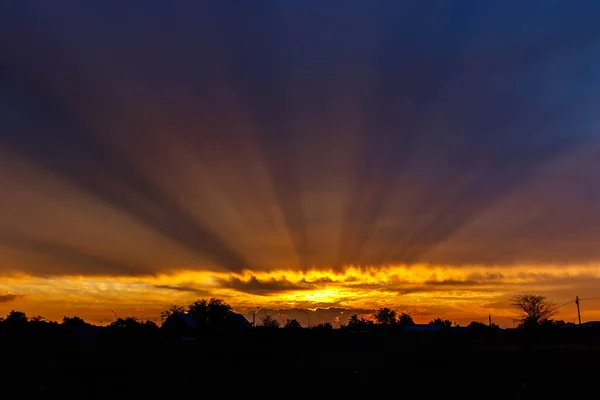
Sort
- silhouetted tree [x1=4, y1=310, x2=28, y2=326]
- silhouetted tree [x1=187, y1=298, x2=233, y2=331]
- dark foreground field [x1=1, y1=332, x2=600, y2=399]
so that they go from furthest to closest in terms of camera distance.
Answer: silhouetted tree [x1=187, y1=298, x2=233, y2=331] < silhouetted tree [x1=4, y1=310, x2=28, y2=326] < dark foreground field [x1=1, y1=332, x2=600, y2=399]

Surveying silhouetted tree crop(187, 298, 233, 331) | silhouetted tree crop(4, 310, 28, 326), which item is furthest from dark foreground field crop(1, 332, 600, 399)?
silhouetted tree crop(187, 298, 233, 331)

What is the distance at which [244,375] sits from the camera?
3372 cm

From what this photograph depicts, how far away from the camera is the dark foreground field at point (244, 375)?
1054 inches

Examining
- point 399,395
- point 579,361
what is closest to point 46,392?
point 399,395

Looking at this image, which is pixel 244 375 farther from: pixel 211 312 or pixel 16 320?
pixel 211 312

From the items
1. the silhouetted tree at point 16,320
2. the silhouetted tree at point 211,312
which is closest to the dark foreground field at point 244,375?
the silhouetted tree at point 16,320

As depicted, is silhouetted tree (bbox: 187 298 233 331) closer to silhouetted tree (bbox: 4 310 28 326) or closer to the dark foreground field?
silhouetted tree (bbox: 4 310 28 326)

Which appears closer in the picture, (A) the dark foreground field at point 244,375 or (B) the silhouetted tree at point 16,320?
(A) the dark foreground field at point 244,375

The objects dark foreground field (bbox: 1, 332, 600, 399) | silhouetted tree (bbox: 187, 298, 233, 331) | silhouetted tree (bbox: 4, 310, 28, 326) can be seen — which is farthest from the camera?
silhouetted tree (bbox: 187, 298, 233, 331)

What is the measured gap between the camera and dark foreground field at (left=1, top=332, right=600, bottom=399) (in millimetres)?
26781

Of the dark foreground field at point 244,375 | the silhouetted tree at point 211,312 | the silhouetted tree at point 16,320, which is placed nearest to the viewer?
the dark foreground field at point 244,375

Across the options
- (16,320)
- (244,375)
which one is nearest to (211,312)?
(16,320)

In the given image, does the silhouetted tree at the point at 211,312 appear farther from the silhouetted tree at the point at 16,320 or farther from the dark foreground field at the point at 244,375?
the dark foreground field at the point at 244,375

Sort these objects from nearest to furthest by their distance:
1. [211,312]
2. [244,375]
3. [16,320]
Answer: [244,375] < [16,320] < [211,312]
